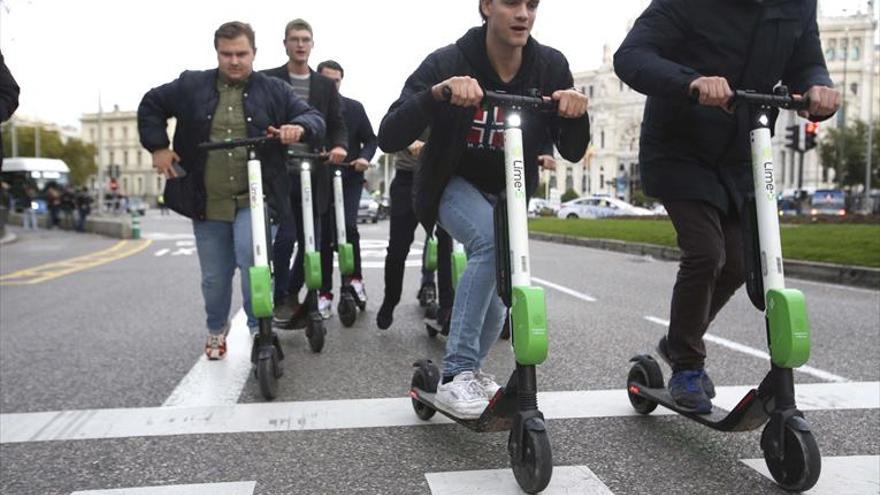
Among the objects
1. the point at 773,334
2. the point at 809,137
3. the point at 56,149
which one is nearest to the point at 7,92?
the point at 773,334

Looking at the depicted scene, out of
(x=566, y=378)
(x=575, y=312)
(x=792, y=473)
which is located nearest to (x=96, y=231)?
(x=575, y=312)

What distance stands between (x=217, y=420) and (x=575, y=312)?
421 cm

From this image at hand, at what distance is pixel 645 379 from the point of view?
11.8 feet

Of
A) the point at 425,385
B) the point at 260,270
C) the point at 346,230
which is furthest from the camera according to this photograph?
the point at 346,230

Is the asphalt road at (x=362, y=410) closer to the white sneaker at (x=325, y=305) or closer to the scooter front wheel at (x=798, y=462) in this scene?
Answer: the scooter front wheel at (x=798, y=462)

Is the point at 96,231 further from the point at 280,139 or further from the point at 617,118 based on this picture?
the point at 617,118

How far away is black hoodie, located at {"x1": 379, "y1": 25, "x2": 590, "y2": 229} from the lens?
3.19 m

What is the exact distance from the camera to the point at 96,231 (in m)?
30.2

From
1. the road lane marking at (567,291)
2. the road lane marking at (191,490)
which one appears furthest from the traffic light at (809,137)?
the road lane marking at (191,490)

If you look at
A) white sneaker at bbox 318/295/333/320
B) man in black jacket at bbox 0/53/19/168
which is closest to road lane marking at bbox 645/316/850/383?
white sneaker at bbox 318/295/333/320

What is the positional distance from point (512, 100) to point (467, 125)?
0.35m

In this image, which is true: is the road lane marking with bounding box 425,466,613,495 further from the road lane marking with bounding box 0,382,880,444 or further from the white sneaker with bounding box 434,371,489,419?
the road lane marking with bounding box 0,382,880,444

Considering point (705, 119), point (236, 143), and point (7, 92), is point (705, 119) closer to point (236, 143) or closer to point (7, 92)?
point (236, 143)

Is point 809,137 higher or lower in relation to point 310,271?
higher
